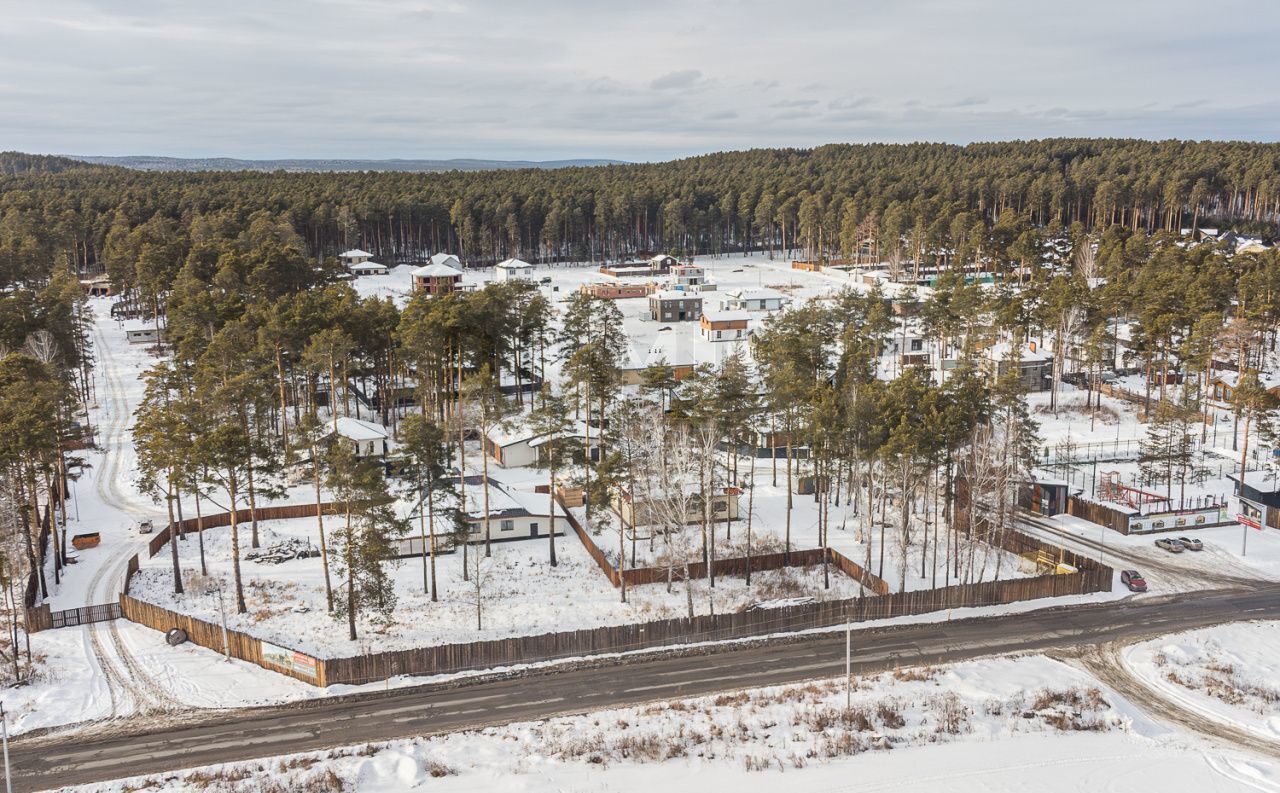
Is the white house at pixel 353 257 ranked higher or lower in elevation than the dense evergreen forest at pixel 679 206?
lower

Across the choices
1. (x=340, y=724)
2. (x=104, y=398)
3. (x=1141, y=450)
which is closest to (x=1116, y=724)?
(x=340, y=724)

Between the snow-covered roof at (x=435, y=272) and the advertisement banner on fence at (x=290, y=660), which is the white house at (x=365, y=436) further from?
the snow-covered roof at (x=435, y=272)

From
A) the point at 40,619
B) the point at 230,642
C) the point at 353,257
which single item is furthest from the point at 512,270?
the point at 230,642

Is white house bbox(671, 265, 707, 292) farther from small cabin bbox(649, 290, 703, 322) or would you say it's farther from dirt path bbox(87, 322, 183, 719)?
dirt path bbox(87, 322, 183, 719)

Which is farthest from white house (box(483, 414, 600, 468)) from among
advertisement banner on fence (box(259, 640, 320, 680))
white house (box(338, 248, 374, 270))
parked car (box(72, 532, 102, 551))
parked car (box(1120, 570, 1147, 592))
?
white house (box(338, 248, 374, 270))

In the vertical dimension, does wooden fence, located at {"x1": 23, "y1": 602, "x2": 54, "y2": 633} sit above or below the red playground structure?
below

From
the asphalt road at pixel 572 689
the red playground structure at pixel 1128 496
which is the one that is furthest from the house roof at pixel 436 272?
the asphalt road at pixel 572 689
